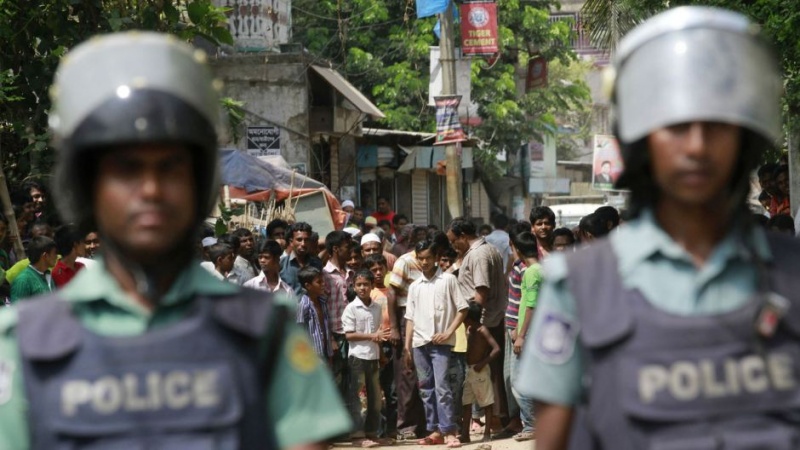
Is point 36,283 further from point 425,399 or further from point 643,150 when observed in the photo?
point 643,150

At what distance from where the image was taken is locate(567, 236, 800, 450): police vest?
269cm

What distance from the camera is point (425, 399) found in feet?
36.7

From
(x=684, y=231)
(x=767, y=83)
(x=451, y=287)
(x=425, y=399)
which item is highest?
(x=767, y=83)

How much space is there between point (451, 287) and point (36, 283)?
3476mm

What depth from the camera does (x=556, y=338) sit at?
2838 millimetres

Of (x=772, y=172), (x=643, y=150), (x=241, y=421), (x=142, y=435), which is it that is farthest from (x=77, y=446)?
(x=772, y=172)

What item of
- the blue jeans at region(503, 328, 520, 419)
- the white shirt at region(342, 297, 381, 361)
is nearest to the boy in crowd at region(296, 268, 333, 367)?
the white shirt at region(342, 297, 381, 361)

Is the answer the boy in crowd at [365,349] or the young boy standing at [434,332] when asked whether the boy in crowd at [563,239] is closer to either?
the young boy standing at [434,332]

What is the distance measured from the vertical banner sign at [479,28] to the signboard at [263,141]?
3.57 meters

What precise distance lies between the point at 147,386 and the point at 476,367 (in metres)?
9.14

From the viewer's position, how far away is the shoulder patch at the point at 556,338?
9.29ft

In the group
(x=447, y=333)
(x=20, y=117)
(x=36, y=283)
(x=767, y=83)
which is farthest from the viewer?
(x=20, y=117)

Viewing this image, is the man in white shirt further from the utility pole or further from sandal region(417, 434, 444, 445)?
the utility pole

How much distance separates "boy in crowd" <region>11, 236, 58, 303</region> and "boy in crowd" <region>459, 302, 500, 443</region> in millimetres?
3708
